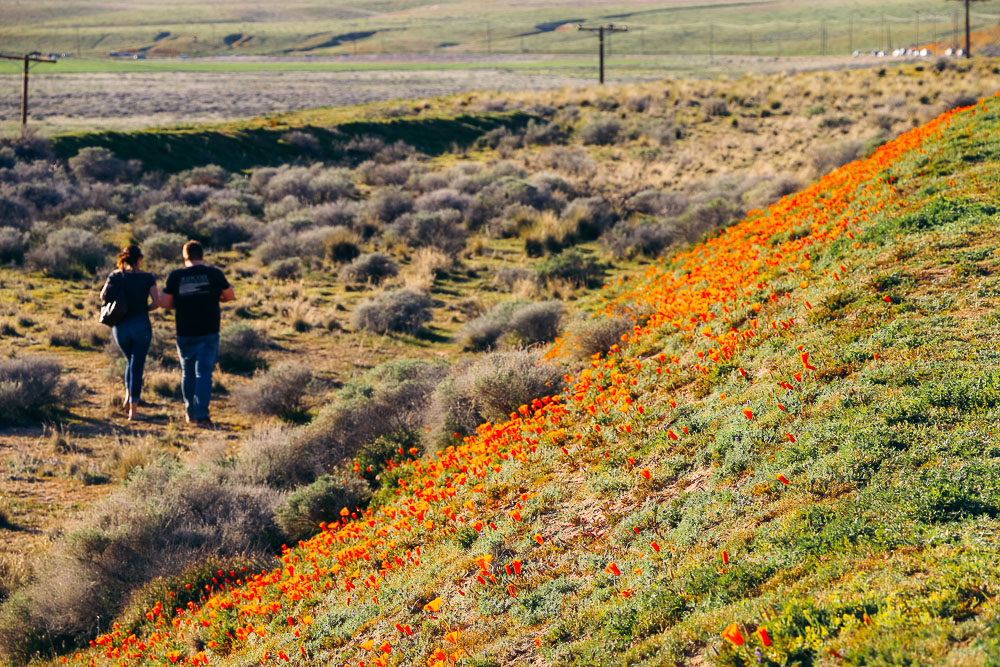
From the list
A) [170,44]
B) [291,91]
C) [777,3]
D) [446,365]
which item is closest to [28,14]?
[170,44]

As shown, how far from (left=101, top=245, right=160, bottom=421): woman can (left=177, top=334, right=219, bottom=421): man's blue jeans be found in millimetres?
653

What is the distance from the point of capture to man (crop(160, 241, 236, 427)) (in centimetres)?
896

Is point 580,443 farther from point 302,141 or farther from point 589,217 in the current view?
point 302,141

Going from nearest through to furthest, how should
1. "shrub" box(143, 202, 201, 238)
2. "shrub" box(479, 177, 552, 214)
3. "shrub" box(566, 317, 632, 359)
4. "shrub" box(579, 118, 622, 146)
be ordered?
"shrub" box(566, 317, 632, 359)
"shrub" box(143, 202, 201, 238)
"shrub" box(479, 177, 552, 214)
"shrub" box(579, 118, 622, 146)

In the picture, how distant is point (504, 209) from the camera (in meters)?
22.6

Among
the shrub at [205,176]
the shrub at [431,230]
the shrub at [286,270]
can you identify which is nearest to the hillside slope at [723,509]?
the shrub at [286,270]

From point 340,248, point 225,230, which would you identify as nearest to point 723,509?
point 340,248

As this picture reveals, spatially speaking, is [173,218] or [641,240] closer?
[641,240]

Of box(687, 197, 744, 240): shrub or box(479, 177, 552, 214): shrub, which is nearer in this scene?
box(687, 197, 744, 240): shrub

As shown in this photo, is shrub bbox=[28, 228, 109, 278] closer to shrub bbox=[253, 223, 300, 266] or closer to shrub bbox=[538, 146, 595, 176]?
shrub bbox=[253, 223, 300, 266]

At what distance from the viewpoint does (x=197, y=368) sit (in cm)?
938

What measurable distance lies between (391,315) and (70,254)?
28.6 feet

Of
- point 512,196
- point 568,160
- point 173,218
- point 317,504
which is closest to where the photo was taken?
point 317,504

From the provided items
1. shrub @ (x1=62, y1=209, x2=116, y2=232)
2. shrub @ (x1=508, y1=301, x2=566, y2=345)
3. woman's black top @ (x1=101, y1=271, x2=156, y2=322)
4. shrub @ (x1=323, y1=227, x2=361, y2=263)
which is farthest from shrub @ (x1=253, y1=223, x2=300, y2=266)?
woman's black top @ (x1=101, y1=271, x2=156, y2=322)
